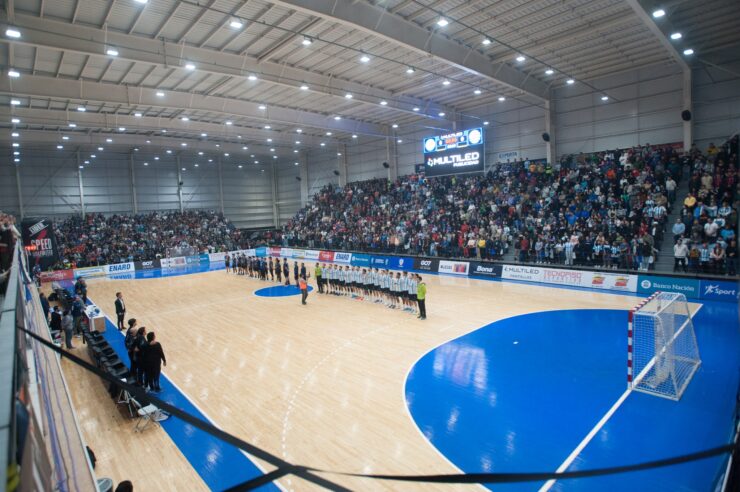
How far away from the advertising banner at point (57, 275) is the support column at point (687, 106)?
40235 mm

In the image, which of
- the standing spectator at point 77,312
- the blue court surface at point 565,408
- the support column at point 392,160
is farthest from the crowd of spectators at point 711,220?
the standing spectator at point 77,312

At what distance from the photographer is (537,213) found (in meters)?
24.9

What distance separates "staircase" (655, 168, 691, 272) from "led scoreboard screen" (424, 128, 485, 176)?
410 inches

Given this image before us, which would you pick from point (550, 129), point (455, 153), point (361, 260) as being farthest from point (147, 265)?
point (550, 129)

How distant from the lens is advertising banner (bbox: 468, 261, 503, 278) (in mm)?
23359

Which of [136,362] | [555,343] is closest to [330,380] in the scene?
[136,362]

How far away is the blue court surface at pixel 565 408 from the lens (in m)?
6.73

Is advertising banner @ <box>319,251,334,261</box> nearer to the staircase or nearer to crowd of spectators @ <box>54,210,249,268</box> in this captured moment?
crowd of spectators @ <box>54,210,249,268</box>

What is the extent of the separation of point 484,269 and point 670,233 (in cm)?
904

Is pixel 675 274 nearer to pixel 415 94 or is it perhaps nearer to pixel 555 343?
pixel 555 343

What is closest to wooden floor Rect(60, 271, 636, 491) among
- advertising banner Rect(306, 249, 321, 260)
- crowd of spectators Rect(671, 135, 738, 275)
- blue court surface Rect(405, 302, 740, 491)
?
blue court surface Rect(405, 302, 740, 491)

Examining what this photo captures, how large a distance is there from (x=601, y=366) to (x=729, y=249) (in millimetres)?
10786

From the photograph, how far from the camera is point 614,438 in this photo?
741 centimetres

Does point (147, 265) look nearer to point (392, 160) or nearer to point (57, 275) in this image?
point (57, 275)
